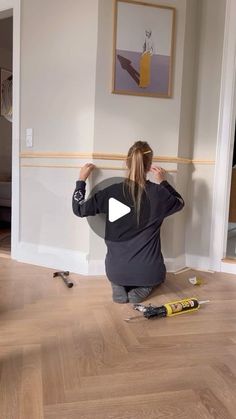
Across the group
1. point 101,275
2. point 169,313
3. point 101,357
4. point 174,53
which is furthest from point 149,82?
point 101,357

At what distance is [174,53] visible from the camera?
264 centimetres

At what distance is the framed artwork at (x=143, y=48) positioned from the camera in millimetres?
2512

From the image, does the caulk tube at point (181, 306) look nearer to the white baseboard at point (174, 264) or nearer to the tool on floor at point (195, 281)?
the tool on floor at point (195, 281)

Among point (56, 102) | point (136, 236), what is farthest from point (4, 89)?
point (136, 236)

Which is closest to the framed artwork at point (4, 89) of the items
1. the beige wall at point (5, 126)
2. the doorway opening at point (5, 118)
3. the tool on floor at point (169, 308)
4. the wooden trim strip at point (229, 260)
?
the doorway opening at point (5, 118)

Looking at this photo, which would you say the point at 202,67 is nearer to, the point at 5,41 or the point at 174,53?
the point at 174,53

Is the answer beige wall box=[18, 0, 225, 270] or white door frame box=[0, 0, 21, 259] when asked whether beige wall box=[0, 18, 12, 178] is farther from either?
beige wall box=[18, 0, 225, 270]

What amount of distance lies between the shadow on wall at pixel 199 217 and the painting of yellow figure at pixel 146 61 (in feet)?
2.82

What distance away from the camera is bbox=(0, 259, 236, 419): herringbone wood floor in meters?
1.19

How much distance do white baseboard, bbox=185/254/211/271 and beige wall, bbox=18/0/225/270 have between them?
0.25 feet

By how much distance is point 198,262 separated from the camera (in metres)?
2.93

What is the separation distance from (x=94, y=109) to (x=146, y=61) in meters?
0.51

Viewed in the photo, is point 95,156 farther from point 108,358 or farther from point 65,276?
point 108,358

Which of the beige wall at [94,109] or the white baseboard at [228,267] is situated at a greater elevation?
the beige wall at [94,109]
